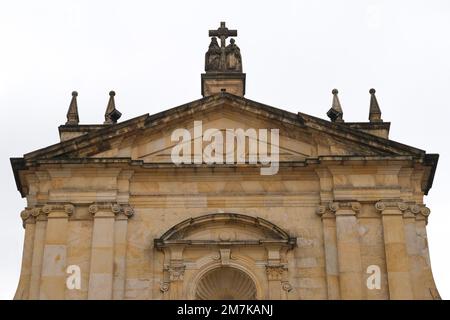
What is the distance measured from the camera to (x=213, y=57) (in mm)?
30125

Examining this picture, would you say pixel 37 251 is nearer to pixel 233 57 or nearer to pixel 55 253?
pixel 55 253

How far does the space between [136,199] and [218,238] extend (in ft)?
7.76

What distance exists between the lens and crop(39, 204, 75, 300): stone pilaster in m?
24.6

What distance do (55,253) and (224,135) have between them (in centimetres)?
542

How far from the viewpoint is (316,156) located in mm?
26406

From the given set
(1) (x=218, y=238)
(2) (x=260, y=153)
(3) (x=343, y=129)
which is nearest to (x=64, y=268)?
(1) (x=218, y=238)

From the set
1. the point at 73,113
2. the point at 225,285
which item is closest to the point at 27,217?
the point at 73,113

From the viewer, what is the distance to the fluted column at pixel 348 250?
80.6ft

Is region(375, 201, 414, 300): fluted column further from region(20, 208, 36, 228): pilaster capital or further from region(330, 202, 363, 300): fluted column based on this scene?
region(20, 208, 36, 228): pilaster capital

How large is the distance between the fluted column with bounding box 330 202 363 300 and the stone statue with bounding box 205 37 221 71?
21.6 ft

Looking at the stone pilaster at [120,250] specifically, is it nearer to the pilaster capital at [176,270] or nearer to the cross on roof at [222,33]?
the pilaster capital at [176,270]

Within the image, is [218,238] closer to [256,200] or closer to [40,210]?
[256,200]
